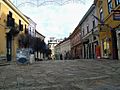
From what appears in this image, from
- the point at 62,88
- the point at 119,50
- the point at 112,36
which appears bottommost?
the point at 62,88

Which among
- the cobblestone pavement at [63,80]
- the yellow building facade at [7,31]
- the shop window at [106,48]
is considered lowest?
the cobblestone pavement at [63,80]

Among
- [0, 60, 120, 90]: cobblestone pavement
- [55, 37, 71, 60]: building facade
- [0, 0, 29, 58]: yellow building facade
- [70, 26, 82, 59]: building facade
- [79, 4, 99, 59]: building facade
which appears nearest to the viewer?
[0, 60, 120, 90]: cobblestone pavement

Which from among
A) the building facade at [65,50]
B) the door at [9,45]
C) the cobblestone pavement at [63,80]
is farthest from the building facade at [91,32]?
the building facade at [65,50]

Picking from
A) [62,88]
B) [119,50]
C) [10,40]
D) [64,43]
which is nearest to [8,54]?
[10,40]

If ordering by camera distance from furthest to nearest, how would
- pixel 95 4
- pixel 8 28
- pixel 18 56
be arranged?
pixel 95 4 < pixel 8 28 < pixel 18 56

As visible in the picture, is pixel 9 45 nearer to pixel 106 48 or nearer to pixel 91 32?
pixel 91 32

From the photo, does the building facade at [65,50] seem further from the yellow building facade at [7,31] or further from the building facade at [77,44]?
the yellow building facade at [7,31]

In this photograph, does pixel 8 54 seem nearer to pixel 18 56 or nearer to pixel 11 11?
pixel 11 11

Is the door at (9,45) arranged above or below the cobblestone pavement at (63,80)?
above

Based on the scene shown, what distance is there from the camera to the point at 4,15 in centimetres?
2598

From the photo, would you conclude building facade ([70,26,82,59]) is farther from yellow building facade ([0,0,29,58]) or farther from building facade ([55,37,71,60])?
yellow building facade ([0,0,29,58])

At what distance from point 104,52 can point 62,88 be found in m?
19.9

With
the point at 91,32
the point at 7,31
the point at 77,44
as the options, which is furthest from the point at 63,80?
the point at 77,44

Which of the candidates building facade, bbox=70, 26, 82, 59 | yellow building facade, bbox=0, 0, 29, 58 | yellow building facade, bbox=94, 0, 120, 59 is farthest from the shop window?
building facade, bbox=70, 26, 82, 59
